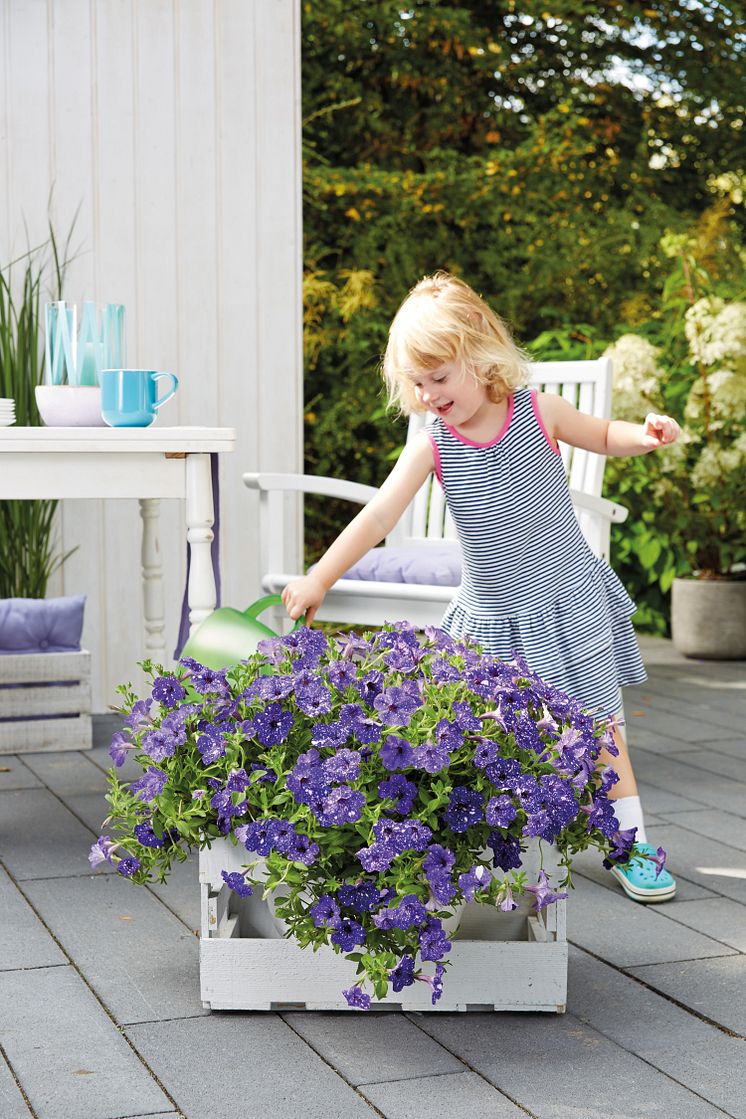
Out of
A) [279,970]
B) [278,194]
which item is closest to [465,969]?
[279,970]

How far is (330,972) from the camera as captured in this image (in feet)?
5.65

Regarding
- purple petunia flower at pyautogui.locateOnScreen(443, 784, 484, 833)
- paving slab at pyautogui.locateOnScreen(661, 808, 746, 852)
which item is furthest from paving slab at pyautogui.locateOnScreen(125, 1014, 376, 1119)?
paving slab at pyautogui.locateOnScreen(661, 808, 746, 852)

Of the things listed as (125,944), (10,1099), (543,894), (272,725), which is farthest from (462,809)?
(125,944)

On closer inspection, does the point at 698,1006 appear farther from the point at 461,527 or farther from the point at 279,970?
the point at 461,527

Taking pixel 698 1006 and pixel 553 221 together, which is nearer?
pixel 698 1006

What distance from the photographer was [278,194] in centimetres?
392

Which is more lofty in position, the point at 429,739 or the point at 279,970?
the point at 429,739

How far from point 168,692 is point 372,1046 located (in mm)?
506

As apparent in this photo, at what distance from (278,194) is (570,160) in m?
4.25

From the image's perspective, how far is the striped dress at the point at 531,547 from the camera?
2.33 m

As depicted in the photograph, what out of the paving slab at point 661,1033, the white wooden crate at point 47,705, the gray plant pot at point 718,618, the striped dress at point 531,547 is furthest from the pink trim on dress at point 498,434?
the gray plant pot at point 718,618

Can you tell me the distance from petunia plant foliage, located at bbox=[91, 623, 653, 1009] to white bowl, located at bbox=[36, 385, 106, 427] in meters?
0.88

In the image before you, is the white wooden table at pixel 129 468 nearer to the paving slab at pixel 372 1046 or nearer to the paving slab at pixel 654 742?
the paving slab at pixel 372 1046

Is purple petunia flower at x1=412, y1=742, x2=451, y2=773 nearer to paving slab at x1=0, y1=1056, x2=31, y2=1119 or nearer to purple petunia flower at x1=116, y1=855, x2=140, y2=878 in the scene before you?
purple petunia flower at x1=116, y1=855, x2=140, y2=878
